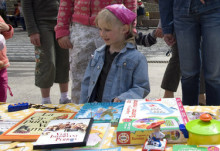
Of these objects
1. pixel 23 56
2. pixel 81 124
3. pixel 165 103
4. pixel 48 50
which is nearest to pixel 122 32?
pixel 165 103

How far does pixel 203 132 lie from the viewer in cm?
101

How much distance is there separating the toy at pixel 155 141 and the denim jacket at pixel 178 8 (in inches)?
45.9

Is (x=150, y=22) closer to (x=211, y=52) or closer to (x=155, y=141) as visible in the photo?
(x=211, y=52)

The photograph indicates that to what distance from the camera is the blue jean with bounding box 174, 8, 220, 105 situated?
2.02m

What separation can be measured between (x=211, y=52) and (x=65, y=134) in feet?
4.23

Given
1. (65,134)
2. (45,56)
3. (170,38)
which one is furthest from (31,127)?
(45,56)

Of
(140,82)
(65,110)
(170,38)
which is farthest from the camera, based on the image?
(170,38)

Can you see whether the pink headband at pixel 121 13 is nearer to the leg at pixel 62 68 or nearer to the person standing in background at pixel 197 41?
the person standing in background at pixel 197 41

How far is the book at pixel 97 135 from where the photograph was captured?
3.60 ft

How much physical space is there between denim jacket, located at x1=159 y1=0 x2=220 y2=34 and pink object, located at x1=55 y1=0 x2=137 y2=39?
24 centimetres

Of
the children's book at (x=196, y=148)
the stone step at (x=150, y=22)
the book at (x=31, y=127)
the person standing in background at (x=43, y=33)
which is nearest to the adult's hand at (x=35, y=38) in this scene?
the person standing in background at (x=43, y=33)

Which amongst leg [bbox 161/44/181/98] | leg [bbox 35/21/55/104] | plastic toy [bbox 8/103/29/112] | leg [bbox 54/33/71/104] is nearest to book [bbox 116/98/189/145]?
plastic toy [bbox 8/103/29/112]

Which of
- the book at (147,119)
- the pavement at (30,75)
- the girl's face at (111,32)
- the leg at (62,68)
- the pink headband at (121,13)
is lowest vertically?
the pavement at (30,75)

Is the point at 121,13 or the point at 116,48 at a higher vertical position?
the point at 121,13
